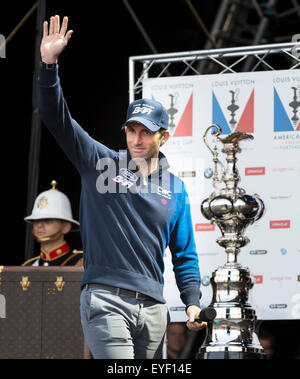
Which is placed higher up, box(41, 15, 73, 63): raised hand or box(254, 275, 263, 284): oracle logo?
box(41, 15, 73, 63): raised hand

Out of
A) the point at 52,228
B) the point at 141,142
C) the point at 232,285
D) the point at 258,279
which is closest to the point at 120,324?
the point at 232,285

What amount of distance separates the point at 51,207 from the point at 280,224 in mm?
1735

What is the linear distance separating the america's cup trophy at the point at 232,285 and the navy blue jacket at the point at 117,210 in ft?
0.43

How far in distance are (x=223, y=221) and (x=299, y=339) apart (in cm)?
368

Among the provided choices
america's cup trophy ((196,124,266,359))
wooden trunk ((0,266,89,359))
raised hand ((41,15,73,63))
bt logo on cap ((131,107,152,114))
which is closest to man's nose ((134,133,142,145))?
bt logo on cap ((131,107,152,114))

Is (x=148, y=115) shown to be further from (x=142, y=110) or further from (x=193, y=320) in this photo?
(x=193, y=320)

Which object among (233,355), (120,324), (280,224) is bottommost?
(233,355)

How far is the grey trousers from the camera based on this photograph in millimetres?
3074

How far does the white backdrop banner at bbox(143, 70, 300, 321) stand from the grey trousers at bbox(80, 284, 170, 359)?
2449 millimetres

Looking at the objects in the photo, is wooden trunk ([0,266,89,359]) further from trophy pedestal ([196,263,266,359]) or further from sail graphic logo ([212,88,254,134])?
sail graphic logo ([212,88,254,134])

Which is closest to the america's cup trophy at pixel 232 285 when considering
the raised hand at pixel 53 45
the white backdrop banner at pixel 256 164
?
the raised hand at pixel 53 45

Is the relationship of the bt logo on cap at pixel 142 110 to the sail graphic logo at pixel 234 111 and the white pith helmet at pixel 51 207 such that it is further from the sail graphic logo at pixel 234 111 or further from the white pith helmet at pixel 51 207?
the white pith helmet at pixel 51 207

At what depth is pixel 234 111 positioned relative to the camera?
5.84 m
